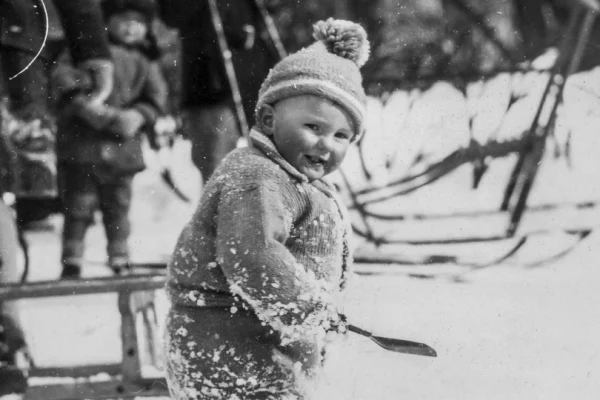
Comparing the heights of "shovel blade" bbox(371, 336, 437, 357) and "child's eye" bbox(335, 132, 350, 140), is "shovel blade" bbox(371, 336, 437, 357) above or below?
below

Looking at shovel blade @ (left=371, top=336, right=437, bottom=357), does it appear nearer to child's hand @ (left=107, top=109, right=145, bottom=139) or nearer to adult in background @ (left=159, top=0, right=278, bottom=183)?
adult in background @ (left=159, top=0, right=278, bottom=183)

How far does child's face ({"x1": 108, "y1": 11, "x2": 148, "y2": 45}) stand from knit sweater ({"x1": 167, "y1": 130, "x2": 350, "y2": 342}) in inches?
41.8

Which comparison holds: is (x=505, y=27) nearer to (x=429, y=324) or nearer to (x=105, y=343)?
(x=429, y=324)

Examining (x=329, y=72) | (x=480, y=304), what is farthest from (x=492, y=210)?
(x=329, y=72)

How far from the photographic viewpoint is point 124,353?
2.23 metres

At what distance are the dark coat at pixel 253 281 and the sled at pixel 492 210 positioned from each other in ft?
2.79

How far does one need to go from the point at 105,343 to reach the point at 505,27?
1.78m

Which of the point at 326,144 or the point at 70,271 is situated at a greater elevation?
the point at 326,144

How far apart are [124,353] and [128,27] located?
1.15m

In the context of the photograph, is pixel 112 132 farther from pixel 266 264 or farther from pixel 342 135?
pixel 266 264

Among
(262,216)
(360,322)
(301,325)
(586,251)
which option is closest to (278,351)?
(301,325)

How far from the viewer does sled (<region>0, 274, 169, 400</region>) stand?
224 cm

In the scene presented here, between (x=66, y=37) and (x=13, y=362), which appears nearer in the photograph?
(x=66, y=37)

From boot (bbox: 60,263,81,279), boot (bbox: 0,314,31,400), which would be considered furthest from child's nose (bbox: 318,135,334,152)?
boot (bbox: 0,314,31,400)
